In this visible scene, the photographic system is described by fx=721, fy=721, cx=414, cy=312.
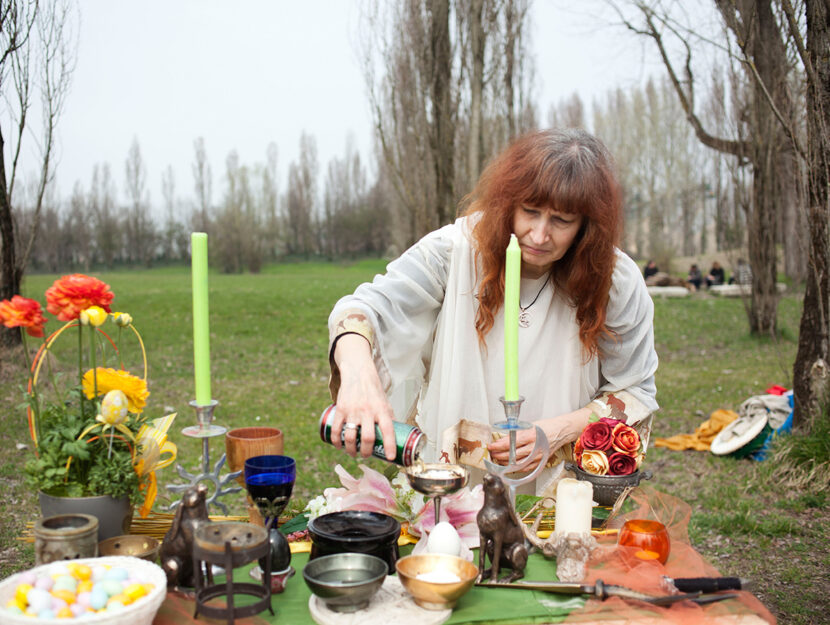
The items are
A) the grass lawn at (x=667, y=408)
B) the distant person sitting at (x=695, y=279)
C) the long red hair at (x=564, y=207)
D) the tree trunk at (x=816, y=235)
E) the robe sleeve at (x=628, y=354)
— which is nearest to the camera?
the long red hair at (x=564, y=207)

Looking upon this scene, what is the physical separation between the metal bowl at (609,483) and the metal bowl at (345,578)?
693mm

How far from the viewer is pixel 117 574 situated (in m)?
1.20

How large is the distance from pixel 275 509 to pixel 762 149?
415 inches

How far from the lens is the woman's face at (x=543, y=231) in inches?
76.2

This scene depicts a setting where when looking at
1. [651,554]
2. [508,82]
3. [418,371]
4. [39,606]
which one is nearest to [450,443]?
[418,371]

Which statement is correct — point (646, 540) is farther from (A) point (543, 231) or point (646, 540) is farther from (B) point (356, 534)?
(A) point (543, 231)

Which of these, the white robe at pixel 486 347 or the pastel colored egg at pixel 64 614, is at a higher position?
the white robe at pixel 486 347

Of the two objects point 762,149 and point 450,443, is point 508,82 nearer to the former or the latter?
point 762,149

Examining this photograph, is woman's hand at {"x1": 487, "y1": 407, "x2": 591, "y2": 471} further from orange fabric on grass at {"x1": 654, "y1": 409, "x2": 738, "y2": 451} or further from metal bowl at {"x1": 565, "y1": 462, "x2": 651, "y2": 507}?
orange fabric on grass at {"x1": 654, "y1": 409, "x2": 738, "y2": 451}

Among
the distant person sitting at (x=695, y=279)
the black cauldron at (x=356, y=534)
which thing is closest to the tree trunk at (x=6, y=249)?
the black cauldron at (x=356, y=534)

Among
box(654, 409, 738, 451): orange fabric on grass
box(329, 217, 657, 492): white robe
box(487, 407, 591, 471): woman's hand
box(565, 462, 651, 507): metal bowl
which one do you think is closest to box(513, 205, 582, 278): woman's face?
box(329, 217, 657, 492): white robe

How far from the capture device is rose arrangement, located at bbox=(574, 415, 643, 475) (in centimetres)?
178

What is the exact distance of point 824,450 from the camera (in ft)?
16.4

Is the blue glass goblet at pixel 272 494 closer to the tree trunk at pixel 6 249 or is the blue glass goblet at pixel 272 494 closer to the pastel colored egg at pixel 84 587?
the pastel colored egg at pixel 84 587
